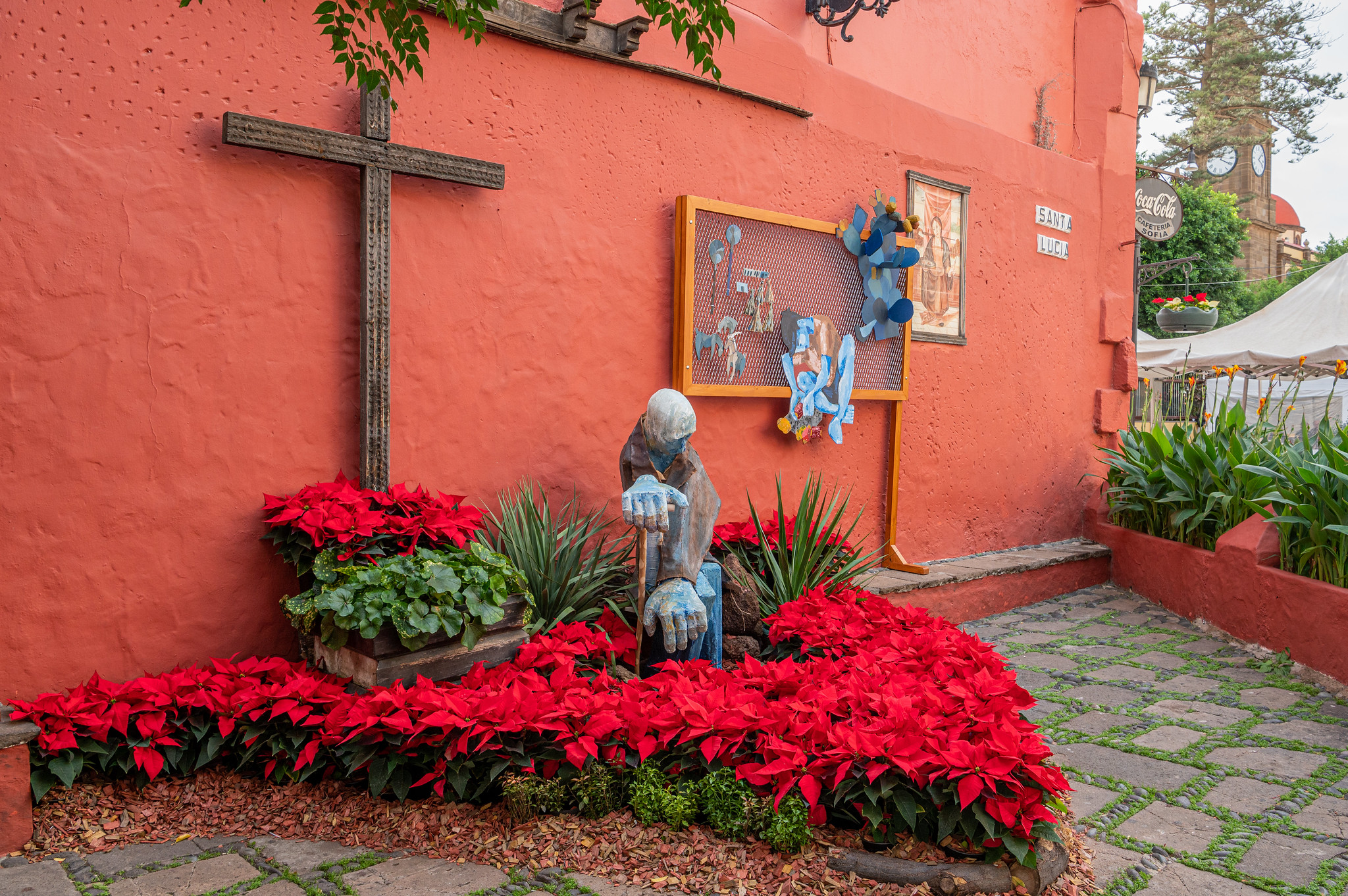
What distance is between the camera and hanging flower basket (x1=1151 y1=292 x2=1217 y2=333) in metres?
11.0

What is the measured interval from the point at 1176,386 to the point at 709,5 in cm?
1249

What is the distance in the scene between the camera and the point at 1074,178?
7344mm

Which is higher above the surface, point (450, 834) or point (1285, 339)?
point (1285, 339)

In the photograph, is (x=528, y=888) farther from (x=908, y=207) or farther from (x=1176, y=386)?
(x=1176, y=386)

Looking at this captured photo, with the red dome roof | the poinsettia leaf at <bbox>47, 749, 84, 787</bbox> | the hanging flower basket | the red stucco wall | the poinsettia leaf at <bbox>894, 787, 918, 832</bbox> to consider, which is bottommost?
the poinsettia leaf at <bbox>47, 749, 84, 787</bbox>

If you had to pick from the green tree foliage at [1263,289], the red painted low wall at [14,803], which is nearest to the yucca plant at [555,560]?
the red painted low wall at [14,803]

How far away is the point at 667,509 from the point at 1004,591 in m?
3.60

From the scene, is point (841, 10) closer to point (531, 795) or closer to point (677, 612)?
point (677, 612)

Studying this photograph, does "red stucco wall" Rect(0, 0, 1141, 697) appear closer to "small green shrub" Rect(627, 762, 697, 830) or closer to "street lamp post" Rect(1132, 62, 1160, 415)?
"small green shrub" Rect(627, 762, 697, 830)

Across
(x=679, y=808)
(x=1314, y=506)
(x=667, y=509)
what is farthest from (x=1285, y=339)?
(x=679, y=808)

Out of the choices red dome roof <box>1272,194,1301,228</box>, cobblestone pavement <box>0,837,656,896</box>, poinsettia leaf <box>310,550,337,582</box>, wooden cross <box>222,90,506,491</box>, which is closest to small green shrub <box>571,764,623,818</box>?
cobblestone pavement <box>0,837,656,896</box>

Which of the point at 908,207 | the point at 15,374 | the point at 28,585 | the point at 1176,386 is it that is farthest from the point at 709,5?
the point at 1176,386

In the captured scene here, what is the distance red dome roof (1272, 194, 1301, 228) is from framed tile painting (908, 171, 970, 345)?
33698mm

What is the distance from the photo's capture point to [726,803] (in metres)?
2.62
